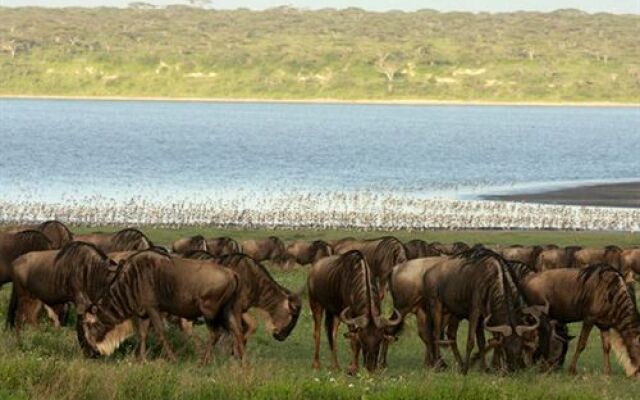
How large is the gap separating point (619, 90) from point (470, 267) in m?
174

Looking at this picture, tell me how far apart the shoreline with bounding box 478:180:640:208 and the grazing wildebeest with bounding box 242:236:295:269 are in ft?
88.6

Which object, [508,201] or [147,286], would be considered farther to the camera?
[508,201]

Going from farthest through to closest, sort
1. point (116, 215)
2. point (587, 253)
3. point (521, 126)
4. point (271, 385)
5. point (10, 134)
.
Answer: point (521, 126), point (10, 134), point (116, 215), point (587, 253), point (271, 385)

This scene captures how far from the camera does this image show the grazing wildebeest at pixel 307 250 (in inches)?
1194

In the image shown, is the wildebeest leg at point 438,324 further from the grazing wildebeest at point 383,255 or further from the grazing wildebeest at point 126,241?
the grazing wildebeest at point 126,241

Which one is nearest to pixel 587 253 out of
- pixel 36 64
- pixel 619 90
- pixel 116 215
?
pixel 116 215

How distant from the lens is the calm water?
69875 millimetres

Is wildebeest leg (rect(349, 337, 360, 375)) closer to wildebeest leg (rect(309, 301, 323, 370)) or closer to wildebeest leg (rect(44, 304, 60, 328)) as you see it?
wildebeest leg (rect(309, 301, 323, 370))

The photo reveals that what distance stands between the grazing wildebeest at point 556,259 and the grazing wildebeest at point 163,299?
10.6m

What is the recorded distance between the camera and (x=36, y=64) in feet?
647

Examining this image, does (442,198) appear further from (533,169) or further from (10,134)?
(10,134)

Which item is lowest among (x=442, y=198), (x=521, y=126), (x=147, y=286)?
(x=521, y=126)

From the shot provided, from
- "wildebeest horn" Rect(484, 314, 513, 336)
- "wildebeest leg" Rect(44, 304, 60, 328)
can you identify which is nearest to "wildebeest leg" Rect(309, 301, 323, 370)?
"wildebeest horn" Rect(484, 314, 513, 336)

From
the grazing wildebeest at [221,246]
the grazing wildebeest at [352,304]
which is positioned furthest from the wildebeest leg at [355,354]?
the grazing wildebeest at [221,246]
